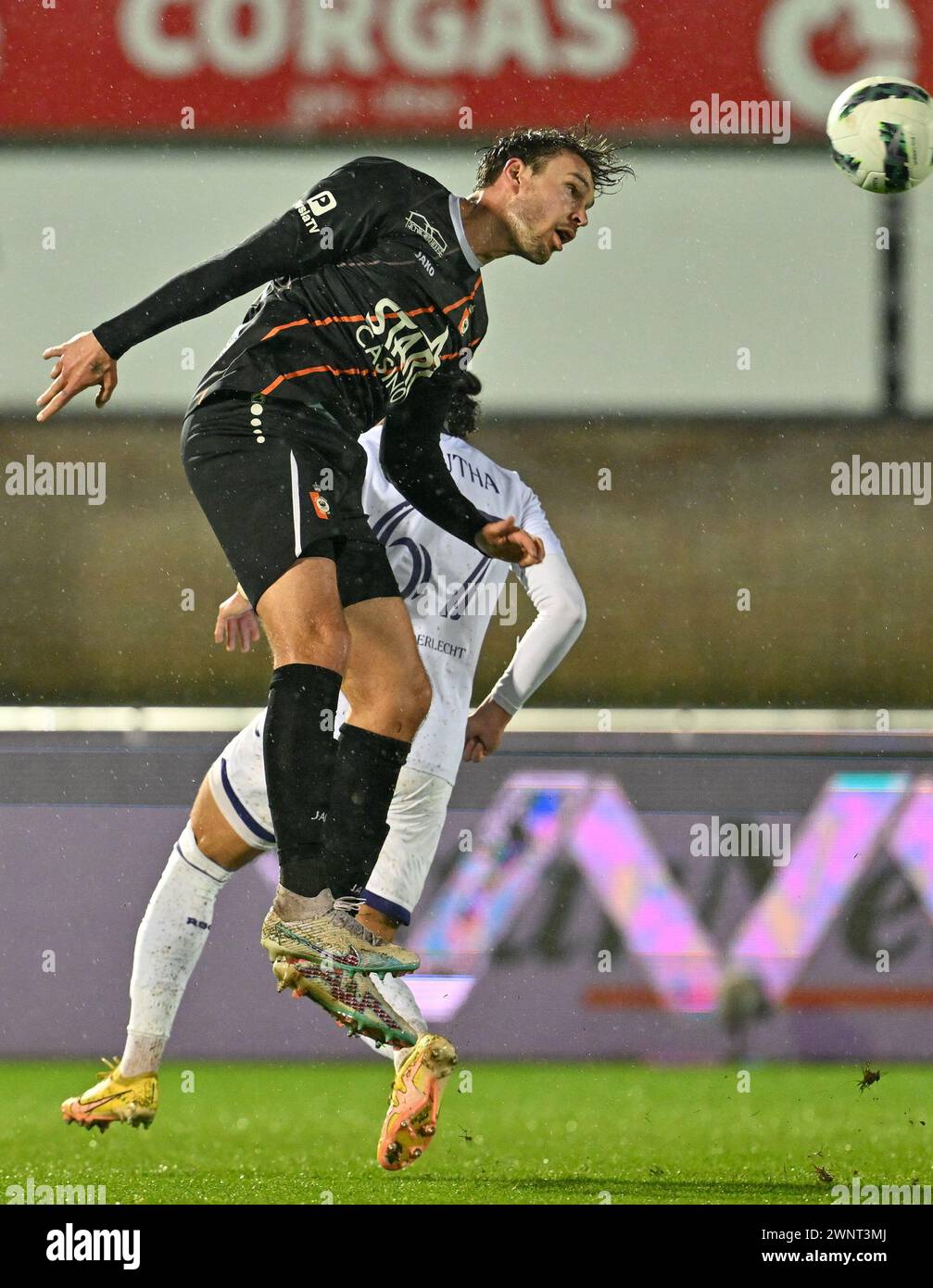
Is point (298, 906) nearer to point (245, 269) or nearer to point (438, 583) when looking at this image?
point (245, 269)

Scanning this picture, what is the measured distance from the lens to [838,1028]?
5891 mm

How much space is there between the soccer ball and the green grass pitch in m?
2.70

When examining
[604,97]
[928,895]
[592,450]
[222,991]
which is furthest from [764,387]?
[222,991]

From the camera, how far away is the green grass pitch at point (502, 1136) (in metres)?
4.13

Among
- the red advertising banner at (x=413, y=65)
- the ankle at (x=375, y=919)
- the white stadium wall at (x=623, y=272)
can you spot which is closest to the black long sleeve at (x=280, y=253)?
the ankle at (x=375, y=919)

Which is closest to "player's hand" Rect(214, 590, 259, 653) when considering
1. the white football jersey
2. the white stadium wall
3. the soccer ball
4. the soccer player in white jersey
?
the soccer player in white jersey

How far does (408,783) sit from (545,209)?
4.88 ft

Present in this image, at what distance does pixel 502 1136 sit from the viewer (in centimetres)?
484

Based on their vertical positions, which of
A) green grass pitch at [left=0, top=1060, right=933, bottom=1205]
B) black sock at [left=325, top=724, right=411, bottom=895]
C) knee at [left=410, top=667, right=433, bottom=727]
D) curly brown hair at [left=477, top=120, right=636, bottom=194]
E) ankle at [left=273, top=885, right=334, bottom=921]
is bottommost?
green grass pitch at [left=0, top=1060, right=933, bottom=1205]

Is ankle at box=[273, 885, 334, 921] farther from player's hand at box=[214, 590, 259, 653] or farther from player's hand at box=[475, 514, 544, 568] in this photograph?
player's hand at box=[214, 590, 259, 653]

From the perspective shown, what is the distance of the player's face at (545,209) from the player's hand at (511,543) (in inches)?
25.2

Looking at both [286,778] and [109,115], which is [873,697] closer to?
[109,115]

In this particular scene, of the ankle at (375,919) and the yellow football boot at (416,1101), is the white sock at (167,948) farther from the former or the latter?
the yellow football boot at (416,1101)

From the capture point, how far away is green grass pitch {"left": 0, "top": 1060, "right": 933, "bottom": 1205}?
413cm
